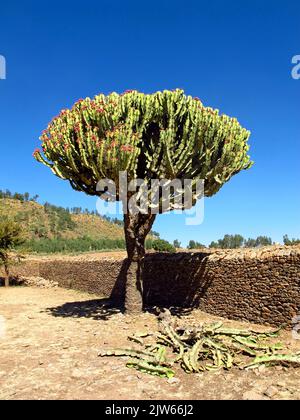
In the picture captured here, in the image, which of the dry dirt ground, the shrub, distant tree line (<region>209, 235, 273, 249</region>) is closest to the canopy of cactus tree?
the dry dirt ground

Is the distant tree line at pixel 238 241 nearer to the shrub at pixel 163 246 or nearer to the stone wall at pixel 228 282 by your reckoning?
the shrub at pixel 163 246

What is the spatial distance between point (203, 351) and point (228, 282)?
12.2ft

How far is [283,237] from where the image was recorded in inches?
792

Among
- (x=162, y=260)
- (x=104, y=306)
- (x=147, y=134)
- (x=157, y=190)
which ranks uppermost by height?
(x=147, y=134)

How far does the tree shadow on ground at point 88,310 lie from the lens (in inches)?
467

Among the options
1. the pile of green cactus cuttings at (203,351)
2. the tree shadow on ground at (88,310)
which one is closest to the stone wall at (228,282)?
the pile of green cactus cuttings at (203,351)

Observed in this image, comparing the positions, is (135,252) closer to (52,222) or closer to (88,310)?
(88,310)

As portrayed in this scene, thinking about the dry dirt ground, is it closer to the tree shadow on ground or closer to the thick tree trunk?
the thick tree trunk

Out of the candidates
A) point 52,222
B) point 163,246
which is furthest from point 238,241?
point 52,222

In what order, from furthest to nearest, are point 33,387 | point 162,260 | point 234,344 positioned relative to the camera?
point 162,260, point 234,344, point 33,387

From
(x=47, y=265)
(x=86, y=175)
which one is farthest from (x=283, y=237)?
(x=47, y=265)

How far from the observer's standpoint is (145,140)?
10922mm
